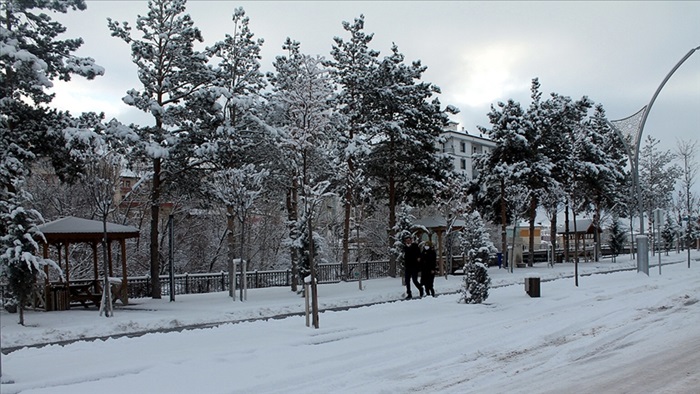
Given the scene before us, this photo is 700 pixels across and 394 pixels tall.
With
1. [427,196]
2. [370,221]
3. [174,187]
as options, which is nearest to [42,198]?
[174,187]

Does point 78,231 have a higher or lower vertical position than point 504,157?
lower

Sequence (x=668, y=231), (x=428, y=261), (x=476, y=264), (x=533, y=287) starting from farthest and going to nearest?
(x=668, y=231) → (x=428, y=261) → (x=533, y=287) → (x=476, y=264)

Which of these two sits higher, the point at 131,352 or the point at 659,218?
the point at 659,218

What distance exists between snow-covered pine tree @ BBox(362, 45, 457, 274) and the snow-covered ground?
42.8 feet

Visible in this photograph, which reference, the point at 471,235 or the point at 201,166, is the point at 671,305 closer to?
the point at 471,235

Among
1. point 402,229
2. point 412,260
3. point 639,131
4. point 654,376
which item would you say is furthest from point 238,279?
point 654,376

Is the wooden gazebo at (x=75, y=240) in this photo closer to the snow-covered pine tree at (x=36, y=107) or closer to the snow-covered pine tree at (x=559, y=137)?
the snow-covered pine tree at (x=36, y=107)

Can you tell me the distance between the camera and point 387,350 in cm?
1120

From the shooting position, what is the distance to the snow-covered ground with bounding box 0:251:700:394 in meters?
8.62

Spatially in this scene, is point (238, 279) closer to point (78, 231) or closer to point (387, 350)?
point (78, 231)

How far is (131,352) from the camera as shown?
11227mm

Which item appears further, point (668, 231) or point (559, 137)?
point (668, 231)

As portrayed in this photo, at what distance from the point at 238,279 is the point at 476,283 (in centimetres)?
1441

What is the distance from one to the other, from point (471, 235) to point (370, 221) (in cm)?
3510
